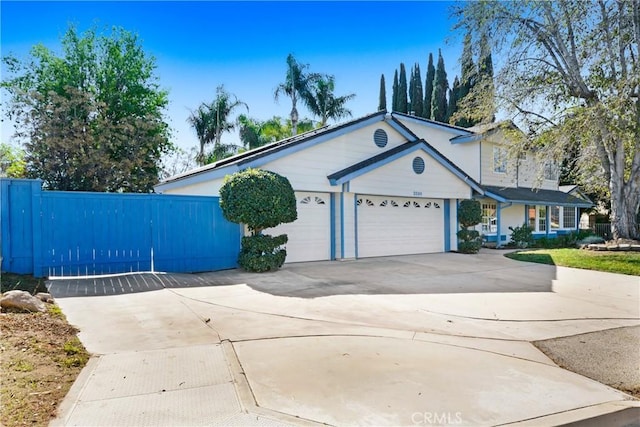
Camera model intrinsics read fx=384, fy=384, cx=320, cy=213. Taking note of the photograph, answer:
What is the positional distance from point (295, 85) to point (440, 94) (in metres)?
15.7

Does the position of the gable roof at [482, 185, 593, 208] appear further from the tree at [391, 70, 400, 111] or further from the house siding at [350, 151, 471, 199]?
the tree at [391, 70, 400, 111]

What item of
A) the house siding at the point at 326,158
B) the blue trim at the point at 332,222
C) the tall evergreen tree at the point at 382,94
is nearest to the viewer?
the house siding at the point at 326,158

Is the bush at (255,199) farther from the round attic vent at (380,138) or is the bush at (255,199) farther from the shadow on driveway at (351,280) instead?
the round attic vent at (380,138)

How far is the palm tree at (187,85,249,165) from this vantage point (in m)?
30.2

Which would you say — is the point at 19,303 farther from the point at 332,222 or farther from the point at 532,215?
the point at 532,215

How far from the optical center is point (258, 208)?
981cm

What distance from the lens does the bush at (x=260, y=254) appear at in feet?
33.4

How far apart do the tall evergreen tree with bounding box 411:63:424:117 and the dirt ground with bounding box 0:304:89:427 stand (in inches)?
1519

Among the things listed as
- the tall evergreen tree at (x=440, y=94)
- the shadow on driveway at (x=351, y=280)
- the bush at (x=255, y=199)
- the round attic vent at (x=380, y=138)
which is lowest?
the shadow on driveway at (x=351, y=280)

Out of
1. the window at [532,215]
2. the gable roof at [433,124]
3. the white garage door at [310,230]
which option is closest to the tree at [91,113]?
the white garage door at [310,230]

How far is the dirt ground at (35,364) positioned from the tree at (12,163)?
18.1 m

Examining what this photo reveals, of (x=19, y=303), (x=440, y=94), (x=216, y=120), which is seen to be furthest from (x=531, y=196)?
(x=216, y=120)

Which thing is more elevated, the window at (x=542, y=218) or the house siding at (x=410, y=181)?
the house siding at (x=410, y=181)

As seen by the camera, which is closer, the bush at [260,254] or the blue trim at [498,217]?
the bush at [260,254]
